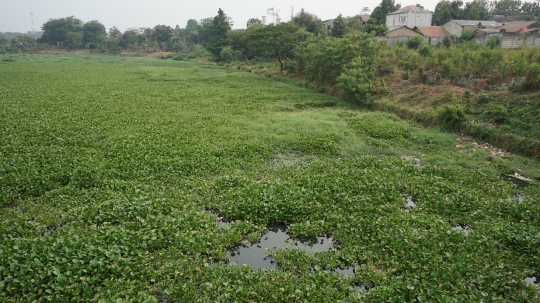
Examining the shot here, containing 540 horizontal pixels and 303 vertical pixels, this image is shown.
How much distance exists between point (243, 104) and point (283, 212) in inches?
535

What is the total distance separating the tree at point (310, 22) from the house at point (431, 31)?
11970mm

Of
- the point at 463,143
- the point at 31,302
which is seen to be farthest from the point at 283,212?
the point at 463,143

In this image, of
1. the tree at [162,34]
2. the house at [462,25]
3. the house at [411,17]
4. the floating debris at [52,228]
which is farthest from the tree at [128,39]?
the floating debris at [52,228]

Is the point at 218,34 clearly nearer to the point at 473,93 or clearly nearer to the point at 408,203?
the point at 473,93

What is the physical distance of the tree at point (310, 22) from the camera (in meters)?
45.0

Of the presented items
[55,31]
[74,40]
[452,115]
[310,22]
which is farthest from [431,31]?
[55,31]

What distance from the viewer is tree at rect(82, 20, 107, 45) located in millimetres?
84312

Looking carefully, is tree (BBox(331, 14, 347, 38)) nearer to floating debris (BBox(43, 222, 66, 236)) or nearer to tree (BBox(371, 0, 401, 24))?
tree (BBox(371, 0, 401, 24))

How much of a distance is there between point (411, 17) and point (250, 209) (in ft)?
150

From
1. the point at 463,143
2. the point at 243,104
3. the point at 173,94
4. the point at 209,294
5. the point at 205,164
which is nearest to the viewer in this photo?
the point at 209,294

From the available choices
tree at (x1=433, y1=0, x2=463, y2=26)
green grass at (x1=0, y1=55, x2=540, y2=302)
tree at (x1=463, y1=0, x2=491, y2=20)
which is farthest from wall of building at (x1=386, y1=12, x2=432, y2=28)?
green grass at (x1=0, y1=55, x2=540, y2=302)

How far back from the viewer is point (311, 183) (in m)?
10.1

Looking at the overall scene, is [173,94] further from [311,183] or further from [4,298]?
[4,298]

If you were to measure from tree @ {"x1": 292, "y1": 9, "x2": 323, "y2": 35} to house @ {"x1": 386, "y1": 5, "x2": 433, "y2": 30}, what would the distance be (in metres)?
9.26
